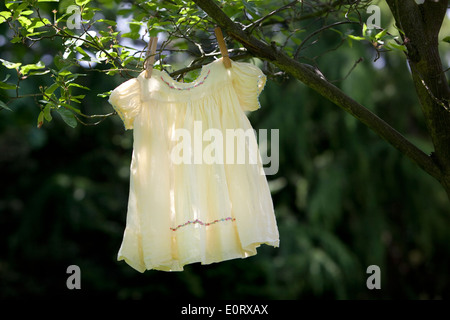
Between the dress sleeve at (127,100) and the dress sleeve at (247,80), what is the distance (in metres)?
0.27

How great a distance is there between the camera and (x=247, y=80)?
4.64 ft

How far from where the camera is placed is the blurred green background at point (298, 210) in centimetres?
401

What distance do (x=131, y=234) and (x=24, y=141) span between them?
Result: 12.8 ft

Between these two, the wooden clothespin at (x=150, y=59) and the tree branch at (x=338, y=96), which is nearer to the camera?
the tree branch at (x=338, y=96)

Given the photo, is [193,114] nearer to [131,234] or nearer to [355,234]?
[131,234]

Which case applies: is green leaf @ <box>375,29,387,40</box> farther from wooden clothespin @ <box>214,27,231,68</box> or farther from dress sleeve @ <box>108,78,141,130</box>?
dress sleeve @ <box>108,78,141,130</box>

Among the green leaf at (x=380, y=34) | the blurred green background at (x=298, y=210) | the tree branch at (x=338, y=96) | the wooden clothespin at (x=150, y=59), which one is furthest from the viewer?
the blurred green background at (x=298, y=210)

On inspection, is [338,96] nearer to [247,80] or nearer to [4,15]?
[247,80]

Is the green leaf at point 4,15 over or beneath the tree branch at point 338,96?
over

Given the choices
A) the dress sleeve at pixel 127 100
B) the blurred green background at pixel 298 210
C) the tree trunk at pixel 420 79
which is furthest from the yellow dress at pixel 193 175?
the blurred green background at pixel 298 210

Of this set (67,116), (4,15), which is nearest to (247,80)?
(67,116)

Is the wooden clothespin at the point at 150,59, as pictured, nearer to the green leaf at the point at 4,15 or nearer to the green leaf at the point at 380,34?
the green leaf at the point at 4,15

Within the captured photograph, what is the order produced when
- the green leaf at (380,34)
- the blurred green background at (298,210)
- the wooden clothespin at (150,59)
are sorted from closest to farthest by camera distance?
the green leaf at (380,34)
the wooden clothespin at (150,59)
the blurred green background at (298,210)
